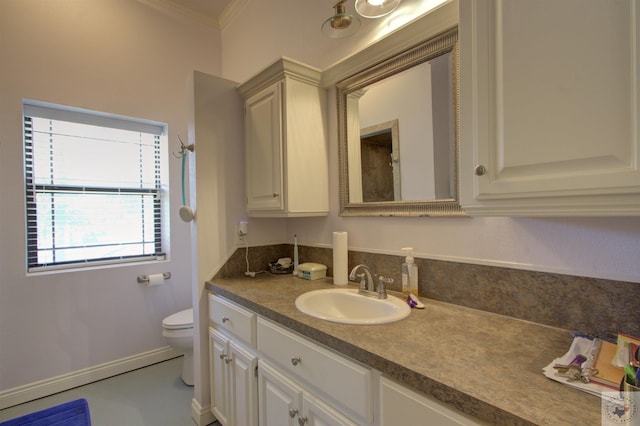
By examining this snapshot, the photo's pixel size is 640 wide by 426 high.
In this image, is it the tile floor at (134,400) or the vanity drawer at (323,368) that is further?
the tile floor at (134,400)

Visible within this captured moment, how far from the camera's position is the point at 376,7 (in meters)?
1.38

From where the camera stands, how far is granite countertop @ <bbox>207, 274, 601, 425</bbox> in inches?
24.5

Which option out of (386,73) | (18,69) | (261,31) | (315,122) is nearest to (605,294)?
(386,73)

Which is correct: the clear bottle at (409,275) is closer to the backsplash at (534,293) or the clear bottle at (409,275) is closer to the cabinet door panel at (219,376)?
the backsplash at (534,293)

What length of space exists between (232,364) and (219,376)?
0.76 ft

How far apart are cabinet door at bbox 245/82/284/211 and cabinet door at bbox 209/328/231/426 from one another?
80 centimetres

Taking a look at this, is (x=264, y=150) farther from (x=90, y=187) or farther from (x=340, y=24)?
(x=90, y=187)

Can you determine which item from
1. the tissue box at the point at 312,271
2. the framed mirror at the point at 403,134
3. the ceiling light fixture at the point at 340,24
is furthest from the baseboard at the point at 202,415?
the ceiling light fixture at the point at 340,24

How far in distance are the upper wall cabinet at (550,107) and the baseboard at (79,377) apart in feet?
9.11

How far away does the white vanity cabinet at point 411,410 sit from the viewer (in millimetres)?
697

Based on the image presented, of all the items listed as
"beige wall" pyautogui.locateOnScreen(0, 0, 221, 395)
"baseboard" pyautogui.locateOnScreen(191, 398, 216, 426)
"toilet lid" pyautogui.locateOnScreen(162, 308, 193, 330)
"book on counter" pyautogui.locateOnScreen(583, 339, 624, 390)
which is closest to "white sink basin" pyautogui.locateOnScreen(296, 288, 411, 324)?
"book on counter" pyautogui.locateOnScreen(583, 339, 624, 390)

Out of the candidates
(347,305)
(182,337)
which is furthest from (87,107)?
(347,305)

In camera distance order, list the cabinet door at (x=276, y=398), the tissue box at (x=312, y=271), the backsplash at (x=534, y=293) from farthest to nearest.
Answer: the tissue box at (x=312, y=271)
the cabinet door at (x=276, y=398)
the backsplash at (x=534, y=293)

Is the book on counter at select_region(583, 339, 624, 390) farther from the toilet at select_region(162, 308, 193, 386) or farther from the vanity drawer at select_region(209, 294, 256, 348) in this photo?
the toilet at select_region(162, 308, 193, 386)
